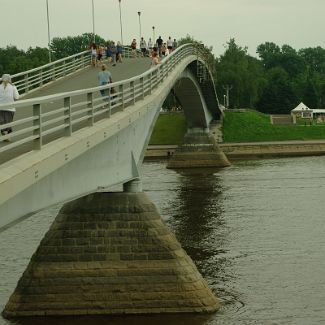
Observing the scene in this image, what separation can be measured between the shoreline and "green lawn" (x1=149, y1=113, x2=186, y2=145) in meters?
3.11

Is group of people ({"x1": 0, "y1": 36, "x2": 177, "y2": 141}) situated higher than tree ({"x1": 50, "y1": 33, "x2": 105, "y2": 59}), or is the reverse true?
tree ({"x1": 50, "y1": 33, "x2": 105, "y2": 59})

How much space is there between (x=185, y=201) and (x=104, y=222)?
27629 mm

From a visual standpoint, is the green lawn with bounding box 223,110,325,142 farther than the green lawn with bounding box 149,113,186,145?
Yes

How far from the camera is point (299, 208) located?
45.2 metres

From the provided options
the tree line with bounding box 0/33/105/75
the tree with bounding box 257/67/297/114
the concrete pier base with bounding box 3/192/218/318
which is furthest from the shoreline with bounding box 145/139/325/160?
the concrete pier base with bounding box 3/192/218/318

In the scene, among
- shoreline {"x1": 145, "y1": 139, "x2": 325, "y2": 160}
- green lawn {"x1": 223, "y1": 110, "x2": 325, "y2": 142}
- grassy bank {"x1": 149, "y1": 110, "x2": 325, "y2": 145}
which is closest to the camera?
shoreline {"x1": 145, "y1": 139, "x2": 325, "y2": 160}

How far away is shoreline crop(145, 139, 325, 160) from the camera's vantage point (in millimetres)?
88500

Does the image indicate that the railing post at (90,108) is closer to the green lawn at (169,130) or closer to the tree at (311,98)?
the green lawn at (169,130)

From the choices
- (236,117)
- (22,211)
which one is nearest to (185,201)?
(22,211)

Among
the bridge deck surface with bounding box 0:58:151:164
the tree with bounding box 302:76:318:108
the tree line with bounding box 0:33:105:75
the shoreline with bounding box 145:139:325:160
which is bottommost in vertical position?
the shoreline with bounding box 145:139:325:160

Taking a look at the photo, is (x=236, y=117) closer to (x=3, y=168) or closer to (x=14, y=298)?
(x=14, y=298)

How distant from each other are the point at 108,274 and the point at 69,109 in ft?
19.1

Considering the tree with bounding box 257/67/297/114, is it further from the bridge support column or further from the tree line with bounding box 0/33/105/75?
the bridge support column

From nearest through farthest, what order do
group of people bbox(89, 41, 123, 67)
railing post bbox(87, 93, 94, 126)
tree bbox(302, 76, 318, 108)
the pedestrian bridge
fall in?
the pedestrian bridge → railing post bbox(87, 93, 94, 126) → group of people bbox(89, 41, 123, 67) → tree bbox(302, 76, 318, 108)
